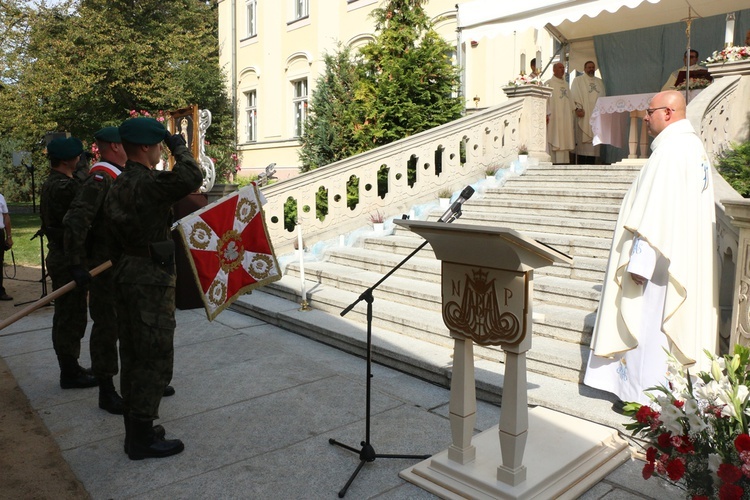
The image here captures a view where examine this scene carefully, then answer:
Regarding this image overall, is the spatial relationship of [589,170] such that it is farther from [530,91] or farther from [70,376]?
[70,376]

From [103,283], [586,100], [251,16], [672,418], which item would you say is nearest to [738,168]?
[586,100]

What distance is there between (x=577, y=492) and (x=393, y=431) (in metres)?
1.42

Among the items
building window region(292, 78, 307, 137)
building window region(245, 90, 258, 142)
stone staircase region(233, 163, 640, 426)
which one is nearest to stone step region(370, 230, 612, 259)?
stone staircase region(233, 163, 640, 426)

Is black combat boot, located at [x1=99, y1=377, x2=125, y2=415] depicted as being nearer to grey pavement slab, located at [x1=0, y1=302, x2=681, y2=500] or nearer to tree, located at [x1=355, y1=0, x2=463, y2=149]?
grey pavement slab, located at [x1=0, y1=302, x2=681, y2=500]

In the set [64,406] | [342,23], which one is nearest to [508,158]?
[64,406]

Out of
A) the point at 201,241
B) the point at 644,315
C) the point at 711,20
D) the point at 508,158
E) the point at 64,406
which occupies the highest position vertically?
the point at 711,20

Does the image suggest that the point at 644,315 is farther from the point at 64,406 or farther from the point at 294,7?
the point at 294,7

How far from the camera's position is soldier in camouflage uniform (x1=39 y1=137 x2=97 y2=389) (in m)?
5.54

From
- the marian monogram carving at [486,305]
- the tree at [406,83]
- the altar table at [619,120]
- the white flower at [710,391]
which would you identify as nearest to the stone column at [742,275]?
the white flower at [710,391]

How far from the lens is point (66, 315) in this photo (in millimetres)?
5559

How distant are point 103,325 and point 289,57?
61.7ft

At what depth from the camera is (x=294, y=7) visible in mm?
22422

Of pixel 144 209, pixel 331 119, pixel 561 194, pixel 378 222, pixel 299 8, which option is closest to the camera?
pixel 144 209

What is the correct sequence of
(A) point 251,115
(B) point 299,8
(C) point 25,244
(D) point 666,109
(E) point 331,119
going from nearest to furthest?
(D) point 666,109 → (E) point 331,119 → (C) point 25,244 → (B) point 299,8 → (A) point 251,115
